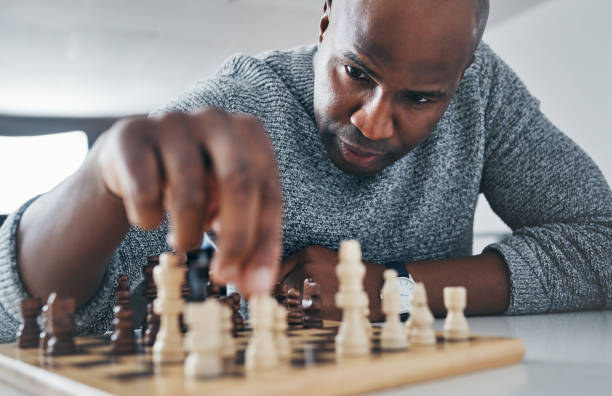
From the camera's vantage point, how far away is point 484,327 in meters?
1.23

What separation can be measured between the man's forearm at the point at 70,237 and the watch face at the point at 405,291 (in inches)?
26.2

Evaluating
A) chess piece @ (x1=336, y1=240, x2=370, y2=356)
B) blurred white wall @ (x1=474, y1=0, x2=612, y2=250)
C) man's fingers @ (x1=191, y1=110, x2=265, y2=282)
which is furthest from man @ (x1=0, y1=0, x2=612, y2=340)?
blurred white wall @ (x1=474, y1=0, x2=612, y2=250)

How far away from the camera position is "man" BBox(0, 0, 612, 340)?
2.15ft

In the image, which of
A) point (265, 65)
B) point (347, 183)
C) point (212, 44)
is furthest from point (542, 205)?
point (212, 44)

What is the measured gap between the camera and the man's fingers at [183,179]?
627 mm

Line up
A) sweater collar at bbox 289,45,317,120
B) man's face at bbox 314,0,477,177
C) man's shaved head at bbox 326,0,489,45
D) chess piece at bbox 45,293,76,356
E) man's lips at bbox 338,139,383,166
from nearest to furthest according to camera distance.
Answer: chess piece at bbox 45,293,76,356 → man's face at bbox 314,0,477,177 → man's shaved head at bbox 326,0,489,45 → man's lips at bbox 338,139,383,166 → sweater collar at bbox 289,45,317,120

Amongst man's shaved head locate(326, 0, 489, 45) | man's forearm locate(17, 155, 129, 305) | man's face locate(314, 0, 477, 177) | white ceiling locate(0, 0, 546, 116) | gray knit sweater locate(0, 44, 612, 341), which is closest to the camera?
man's forearm locate(17, 155, 129, 305)

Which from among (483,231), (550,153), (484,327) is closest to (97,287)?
(484,327)

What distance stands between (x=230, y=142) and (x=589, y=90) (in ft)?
14.1

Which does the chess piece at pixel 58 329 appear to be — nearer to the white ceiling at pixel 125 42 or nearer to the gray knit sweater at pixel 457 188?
the gray knit sweater at pixel 457 188

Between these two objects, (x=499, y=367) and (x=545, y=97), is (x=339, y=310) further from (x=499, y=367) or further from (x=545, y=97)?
(x=545, y=97)

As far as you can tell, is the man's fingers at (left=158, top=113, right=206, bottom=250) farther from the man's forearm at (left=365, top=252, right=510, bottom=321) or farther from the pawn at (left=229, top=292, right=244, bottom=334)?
the man's forearm at (left=365, top=252, right=510, bottom=321)

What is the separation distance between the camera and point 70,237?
1019mm

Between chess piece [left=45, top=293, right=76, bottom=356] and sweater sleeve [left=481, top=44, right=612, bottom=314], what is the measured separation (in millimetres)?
1036
